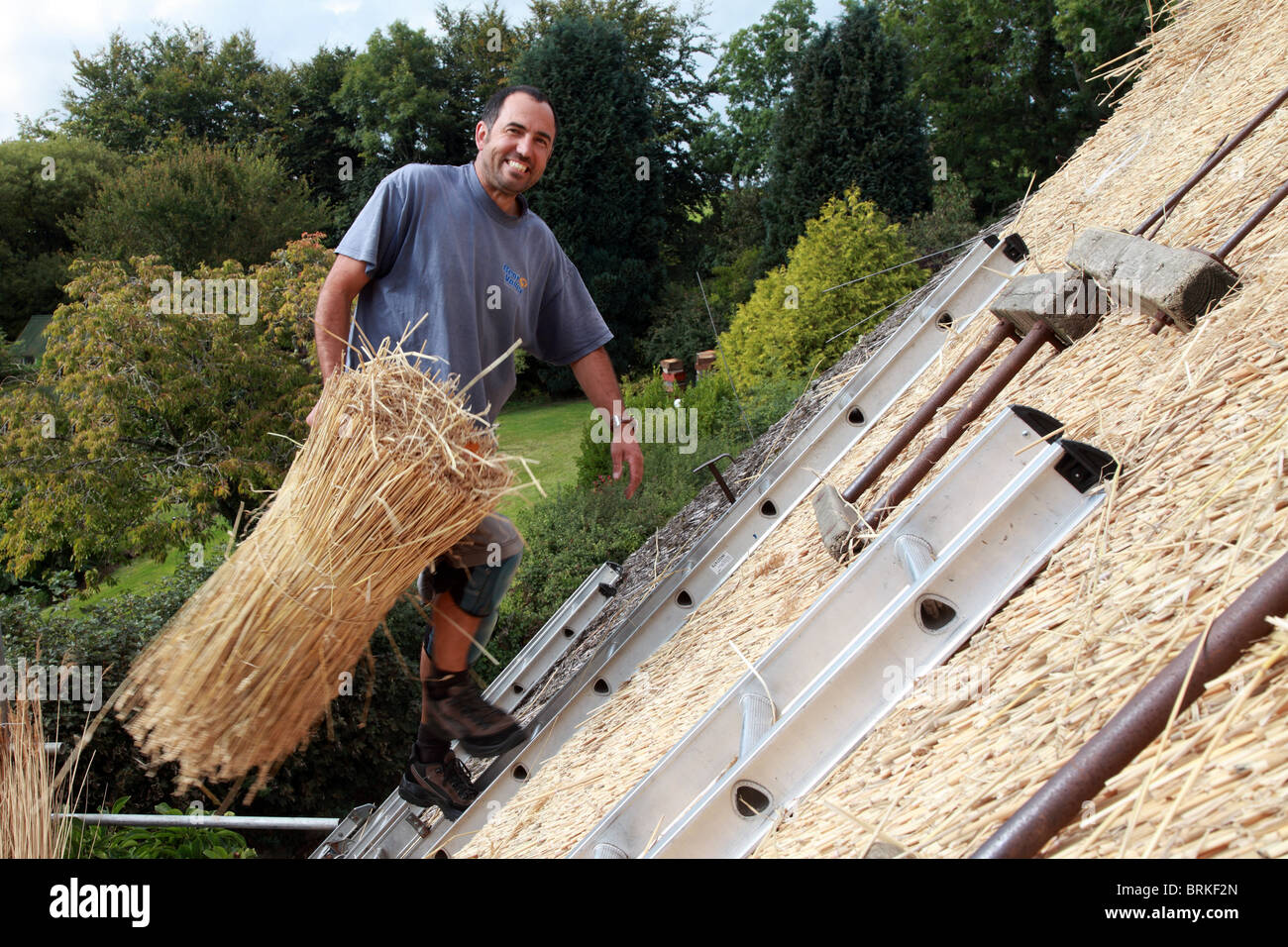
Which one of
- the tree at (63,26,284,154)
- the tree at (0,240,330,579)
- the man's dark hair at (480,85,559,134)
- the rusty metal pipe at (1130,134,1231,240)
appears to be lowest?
the rusty metal pipe at (1130,134,1231,240)

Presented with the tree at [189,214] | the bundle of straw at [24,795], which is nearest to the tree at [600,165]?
the tree at [189,214]

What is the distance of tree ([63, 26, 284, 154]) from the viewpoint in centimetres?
2588

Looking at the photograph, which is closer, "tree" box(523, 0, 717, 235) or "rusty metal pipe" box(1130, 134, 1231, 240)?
"rusty metal pipe" box(1130, 134, 1231, 240)

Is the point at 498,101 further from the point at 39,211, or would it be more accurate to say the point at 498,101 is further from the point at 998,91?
the point at 39,211

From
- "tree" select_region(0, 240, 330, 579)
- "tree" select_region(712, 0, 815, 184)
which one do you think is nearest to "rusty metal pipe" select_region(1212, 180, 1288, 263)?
"tree" select_region(0, 240, 330, 579)

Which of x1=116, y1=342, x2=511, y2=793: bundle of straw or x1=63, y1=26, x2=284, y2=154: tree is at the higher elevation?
x1=63, y1=26, x2=284, y2=154: tree

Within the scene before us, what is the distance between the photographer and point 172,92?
25781 mm

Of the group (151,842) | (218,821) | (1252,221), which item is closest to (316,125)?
(151,842)

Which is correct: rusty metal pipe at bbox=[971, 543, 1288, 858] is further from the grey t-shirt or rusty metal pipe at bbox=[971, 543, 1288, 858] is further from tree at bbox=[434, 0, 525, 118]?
tree at bbox=[434, 0, 525, 118]

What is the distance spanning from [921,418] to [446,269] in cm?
149

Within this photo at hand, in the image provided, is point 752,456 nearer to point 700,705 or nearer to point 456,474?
point 700,705

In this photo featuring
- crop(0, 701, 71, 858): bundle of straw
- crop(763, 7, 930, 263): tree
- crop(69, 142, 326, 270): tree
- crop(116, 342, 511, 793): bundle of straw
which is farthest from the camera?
A: crop(69, 142, 326, 270): tree

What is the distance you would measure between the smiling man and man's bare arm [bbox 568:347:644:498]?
0.04 feet

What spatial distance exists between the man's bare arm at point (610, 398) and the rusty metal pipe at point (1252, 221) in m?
1.76
